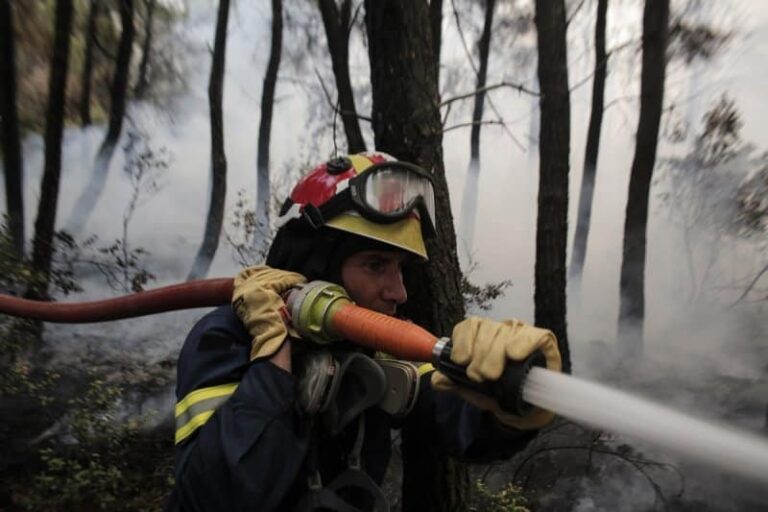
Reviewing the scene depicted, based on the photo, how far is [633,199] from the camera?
3699 millimetres

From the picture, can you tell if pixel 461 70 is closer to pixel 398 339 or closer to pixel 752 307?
pixel 752 307

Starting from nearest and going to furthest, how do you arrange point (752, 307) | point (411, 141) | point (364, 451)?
point (364, 451) < point (411, 141) < point (752, 307)

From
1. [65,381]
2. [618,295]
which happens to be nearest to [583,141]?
[618,295]

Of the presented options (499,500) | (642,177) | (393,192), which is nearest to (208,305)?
(393,192)

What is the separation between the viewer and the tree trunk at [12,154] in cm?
360

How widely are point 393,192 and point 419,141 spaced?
714 millimetres

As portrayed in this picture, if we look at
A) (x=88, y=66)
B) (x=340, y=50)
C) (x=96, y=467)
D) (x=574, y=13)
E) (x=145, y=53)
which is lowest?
(x=96, y=467)

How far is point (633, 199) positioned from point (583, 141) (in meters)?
0.61

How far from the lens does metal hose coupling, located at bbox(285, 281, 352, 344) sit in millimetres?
1277

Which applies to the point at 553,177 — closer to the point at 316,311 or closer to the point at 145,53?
the point at 316,311

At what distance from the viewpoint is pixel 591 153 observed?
3.95m

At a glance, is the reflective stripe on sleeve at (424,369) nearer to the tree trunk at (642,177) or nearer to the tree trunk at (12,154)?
the tree trunk at (642,177)

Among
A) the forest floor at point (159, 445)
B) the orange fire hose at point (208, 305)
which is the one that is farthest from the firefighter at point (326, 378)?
the forest floor at point (159, 445)

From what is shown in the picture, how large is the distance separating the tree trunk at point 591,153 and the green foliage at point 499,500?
1.67 meters
